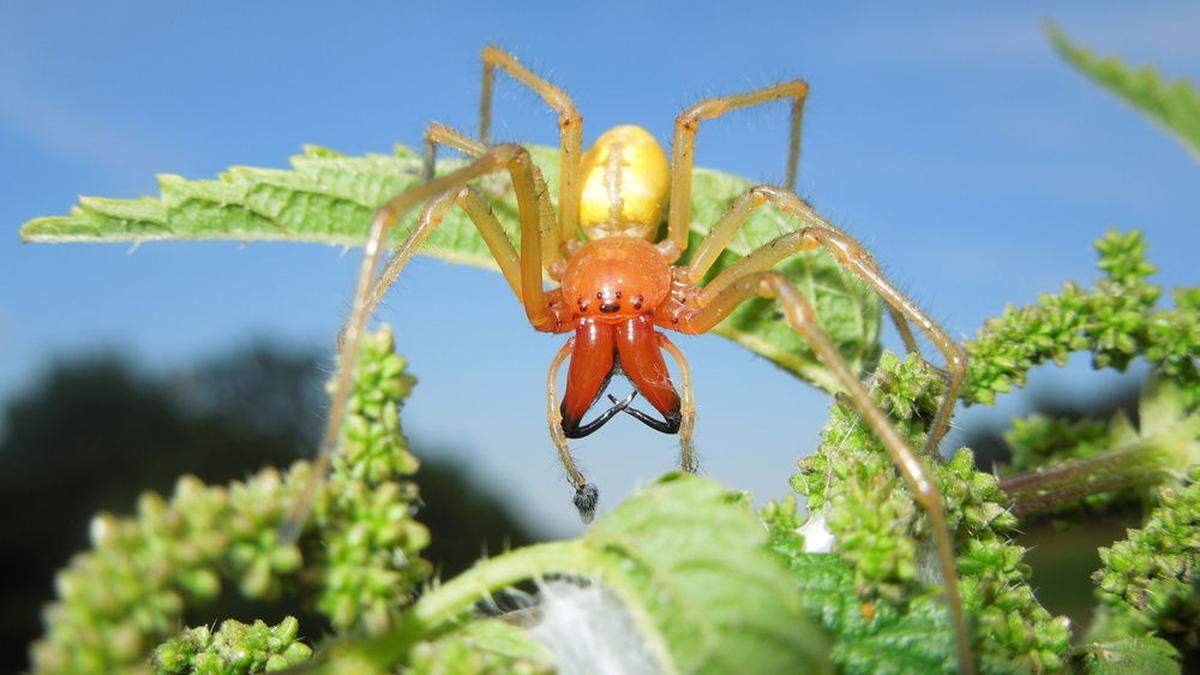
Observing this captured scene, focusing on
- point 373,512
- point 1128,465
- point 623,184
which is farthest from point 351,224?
point 1128,465

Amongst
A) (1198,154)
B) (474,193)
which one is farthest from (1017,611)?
(474,193)

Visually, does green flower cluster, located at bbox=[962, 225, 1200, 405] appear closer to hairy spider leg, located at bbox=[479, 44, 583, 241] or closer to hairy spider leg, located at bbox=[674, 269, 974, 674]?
hairy spider leg, located at bbox=[674, 269, 974, 674]

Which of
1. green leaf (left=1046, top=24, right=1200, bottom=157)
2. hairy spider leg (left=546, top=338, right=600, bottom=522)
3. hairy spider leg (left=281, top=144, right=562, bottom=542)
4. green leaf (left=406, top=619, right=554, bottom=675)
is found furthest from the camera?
hairy spider leg (left=546, top=338, right=600, bottom=522)

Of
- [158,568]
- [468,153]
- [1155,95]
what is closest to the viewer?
[158,568]

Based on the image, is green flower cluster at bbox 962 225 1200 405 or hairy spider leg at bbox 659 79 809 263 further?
hairy spider leg at bbox 659 79 809 263

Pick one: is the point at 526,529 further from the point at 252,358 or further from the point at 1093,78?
the point at 1093,78

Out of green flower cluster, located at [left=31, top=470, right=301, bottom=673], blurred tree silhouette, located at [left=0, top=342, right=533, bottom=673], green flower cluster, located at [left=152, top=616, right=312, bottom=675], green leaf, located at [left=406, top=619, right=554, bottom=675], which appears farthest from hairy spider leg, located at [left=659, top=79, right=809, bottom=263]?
blurred tree silhouette, located at [left=0, top=342, right=533, bottom=673]

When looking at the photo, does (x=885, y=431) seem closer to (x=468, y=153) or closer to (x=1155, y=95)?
(x=1155, y=95)
